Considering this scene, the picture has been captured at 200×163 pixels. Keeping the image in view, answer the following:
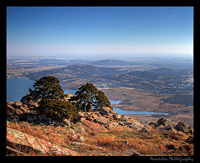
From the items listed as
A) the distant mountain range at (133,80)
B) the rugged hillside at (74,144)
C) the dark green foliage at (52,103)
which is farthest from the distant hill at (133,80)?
the rugged hillside at (74,144)

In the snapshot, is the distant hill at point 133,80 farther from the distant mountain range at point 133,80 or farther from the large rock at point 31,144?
the large rock at point 31,144

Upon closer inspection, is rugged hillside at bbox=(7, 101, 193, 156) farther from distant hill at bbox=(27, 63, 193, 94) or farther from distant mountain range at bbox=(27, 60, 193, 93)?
distant mountain range at bbox=(27, 60, 193, 93)

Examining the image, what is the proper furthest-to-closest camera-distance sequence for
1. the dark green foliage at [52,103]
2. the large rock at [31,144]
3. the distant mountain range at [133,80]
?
1. the distant mountain range at [133,80]
2. the dark green foliage at [52,103]
3. the large rock at [31,144]

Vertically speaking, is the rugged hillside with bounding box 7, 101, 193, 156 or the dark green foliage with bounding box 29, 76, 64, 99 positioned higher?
the dark green foliage with bounding box 29, 76, 64, 99

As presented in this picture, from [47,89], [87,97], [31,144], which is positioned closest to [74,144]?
[31,144]

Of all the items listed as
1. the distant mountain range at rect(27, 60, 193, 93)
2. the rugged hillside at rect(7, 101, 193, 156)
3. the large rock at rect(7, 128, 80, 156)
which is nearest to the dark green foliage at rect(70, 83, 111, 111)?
the rugged hillside at rect(7, 101, 193, 156)

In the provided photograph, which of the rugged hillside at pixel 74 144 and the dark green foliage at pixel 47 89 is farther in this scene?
the dark green foliage at pixel 47 89

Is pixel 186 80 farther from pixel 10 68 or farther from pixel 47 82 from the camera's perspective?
pixel 10 68
